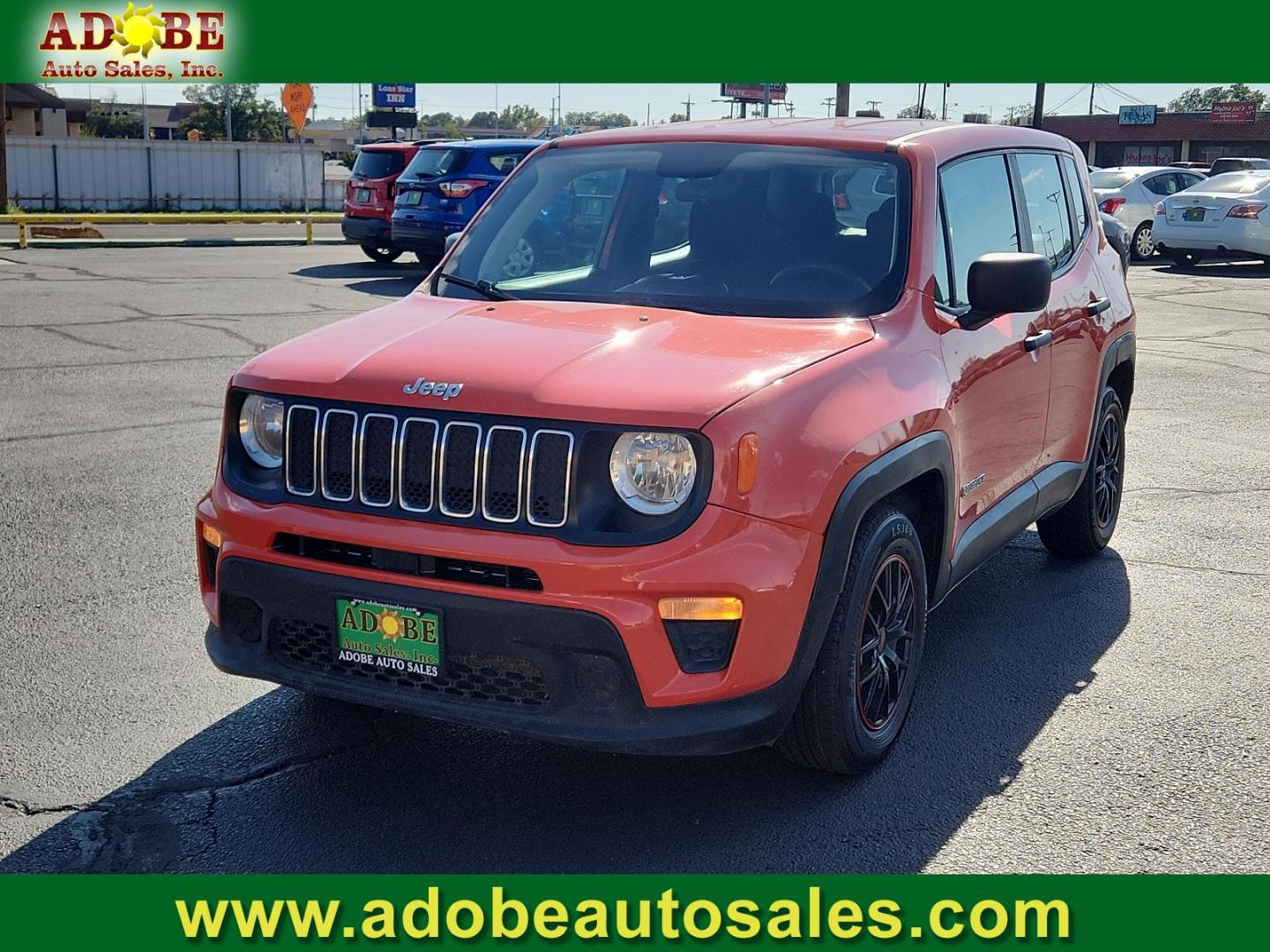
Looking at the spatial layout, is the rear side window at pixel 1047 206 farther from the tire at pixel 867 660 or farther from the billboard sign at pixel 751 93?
the billboard sign at pixel 751 93

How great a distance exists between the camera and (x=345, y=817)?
3936 millimetres

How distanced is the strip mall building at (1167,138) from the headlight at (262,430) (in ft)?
221

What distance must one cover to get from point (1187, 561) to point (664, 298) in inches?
126

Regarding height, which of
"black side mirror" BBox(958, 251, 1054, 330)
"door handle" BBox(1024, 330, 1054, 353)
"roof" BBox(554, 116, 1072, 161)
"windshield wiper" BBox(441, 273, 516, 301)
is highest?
"roof" BBox(554, 116, 1072, 161)

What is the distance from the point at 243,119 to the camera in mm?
93250

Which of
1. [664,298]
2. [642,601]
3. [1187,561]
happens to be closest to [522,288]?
→ [664,298]

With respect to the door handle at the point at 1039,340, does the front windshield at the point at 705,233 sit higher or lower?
higher

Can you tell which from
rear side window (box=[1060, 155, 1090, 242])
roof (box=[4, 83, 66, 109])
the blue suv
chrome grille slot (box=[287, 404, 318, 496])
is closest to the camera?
chrome grille slot (box=[287, 404, 318, 496])

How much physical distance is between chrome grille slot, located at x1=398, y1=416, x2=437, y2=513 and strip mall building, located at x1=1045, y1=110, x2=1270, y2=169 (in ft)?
222

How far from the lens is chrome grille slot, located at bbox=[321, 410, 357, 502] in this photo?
3.85m

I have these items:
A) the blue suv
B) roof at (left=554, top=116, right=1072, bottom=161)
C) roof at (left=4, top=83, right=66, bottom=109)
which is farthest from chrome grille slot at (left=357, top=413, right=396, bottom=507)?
roof at (left=4, top=83, right=66, bottom=109)

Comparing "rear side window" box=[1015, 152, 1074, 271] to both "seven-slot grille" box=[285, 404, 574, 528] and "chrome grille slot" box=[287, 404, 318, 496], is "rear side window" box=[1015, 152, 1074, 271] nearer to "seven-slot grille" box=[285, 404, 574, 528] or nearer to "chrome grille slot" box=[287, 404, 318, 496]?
"seven-slot grille" box=[285, 404, 574, 528]

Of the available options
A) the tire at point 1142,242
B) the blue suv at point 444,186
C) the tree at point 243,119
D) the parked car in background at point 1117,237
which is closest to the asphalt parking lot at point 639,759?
the parked car in background at point 1117,237

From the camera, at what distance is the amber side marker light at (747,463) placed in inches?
141
